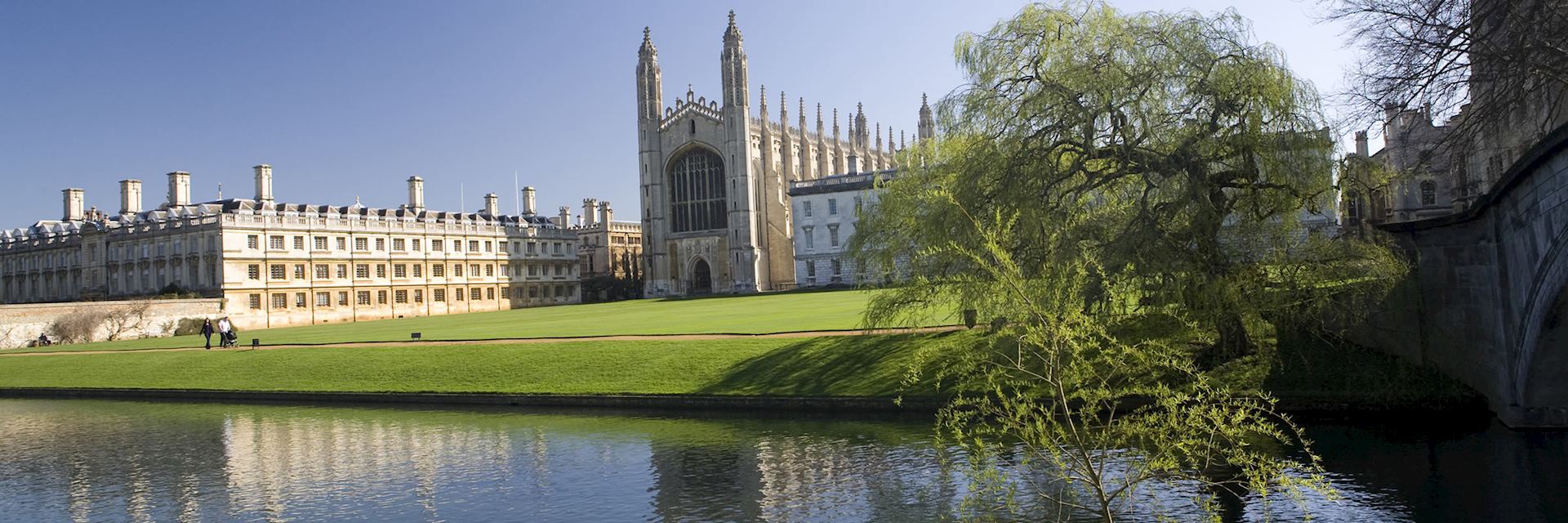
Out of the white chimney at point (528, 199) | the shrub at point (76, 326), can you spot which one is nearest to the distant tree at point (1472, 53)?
the shrub at point (76, 326)

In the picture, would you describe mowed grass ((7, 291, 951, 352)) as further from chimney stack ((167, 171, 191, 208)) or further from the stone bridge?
chimney stack ((167, 171, 191, 208))

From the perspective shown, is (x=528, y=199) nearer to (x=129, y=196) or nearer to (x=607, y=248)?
(x=607, y=248)

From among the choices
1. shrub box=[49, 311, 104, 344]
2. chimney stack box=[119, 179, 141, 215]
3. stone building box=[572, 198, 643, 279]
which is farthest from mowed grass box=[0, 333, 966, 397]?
stone building box=[572, 198, 643, 279]

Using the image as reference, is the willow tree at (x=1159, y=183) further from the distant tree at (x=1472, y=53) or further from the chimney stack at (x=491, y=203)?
the chimney stack at (x=491, y=203)

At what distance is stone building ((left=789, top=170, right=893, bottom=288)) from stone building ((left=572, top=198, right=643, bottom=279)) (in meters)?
24.2

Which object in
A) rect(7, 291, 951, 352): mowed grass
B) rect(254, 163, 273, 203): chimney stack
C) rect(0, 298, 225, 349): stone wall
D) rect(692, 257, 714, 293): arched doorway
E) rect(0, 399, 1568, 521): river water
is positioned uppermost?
rect(254, 163, 273, 203): chimney stack

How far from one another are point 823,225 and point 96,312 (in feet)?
154

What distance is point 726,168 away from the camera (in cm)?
8388

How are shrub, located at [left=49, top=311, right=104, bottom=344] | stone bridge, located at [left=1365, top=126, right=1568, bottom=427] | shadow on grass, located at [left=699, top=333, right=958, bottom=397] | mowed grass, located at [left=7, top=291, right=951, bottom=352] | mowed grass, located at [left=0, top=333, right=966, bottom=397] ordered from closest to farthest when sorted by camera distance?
stone bridge, located at [left=1365, top=126, right=1568, bottom=427], shadow on grass, located at [left=699, top=333, right=958, bottom=397], mowed grass, located at [left=0, top=333, right=966, bottom=397], mowed grass, located at [left=7, top=291, right=951, bottom=352], shrub, located at [left=49, top=311, right=104, bottom=344]

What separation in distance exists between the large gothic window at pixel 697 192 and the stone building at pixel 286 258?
33.9 feet

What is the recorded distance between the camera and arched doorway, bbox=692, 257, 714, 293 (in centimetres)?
8631

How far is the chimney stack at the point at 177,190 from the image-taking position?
71.9 m

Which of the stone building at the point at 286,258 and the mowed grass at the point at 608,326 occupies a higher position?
the stone building at the point at 286,258

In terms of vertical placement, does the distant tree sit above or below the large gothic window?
below
